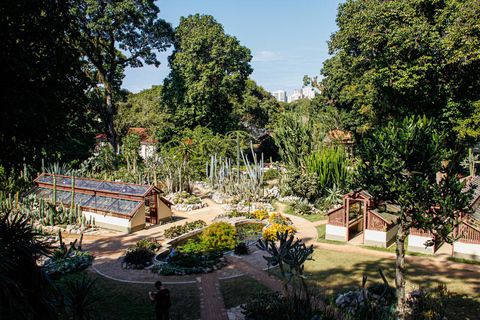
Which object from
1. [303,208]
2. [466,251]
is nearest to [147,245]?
[303,208]

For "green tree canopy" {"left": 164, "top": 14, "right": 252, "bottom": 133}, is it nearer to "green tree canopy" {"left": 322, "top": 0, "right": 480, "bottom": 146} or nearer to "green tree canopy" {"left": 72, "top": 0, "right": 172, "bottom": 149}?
A: "green tree canopy" {"left": 72, "top": 0, "right": 172, "bottom": 149}

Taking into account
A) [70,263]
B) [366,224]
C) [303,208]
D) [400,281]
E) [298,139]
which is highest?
[298,139]

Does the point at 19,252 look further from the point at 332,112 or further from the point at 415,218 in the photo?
the point at 332,112

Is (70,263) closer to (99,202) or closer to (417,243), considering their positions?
(99,202)

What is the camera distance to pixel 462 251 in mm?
11984

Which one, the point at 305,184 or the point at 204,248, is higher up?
the point at 305,184

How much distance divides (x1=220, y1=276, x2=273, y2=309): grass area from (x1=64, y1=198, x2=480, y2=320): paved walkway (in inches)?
7.0

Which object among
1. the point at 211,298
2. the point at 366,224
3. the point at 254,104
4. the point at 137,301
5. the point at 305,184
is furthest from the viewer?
the point at 254,104

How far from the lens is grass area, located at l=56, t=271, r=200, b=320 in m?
8.12

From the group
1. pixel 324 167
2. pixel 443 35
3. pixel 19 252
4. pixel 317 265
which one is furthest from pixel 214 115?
pixel 19 252

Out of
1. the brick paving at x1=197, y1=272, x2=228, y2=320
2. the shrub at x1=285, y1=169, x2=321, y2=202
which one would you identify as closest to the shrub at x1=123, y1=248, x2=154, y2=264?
the brick paving at x1=197, y1=272, x2=228, y2=320

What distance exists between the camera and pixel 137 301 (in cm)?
888

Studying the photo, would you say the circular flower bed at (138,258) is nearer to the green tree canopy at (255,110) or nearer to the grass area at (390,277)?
the grass area at (390,277)

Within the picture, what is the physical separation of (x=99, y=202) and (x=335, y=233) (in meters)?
12.1
